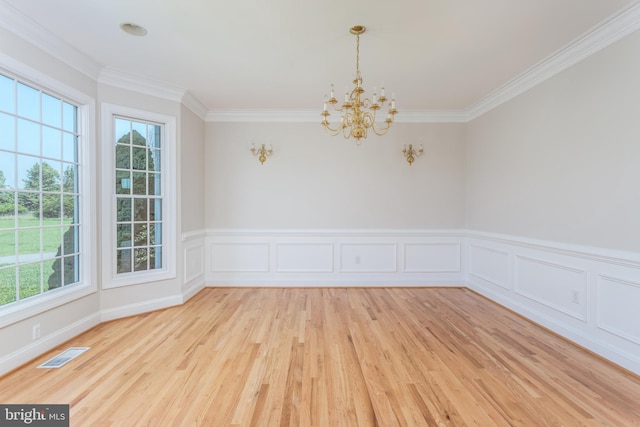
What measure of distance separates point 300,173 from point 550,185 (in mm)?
3293

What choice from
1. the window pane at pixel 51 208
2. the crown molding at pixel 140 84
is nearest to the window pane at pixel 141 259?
the window pane at pixel 51 208

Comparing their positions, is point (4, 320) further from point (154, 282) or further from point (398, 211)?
point (398, 211)

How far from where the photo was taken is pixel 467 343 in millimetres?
2891

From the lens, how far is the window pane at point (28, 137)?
101 inches

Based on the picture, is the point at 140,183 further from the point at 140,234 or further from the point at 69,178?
the point at 69,178

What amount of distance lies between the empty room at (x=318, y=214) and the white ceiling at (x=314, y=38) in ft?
0.08

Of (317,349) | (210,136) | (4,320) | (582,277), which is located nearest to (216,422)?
(317,349)

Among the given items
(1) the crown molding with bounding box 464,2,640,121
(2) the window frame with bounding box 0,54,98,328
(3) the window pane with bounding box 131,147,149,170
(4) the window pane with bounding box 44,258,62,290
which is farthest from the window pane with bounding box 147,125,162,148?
(1) the crown molding with bounding box 464,2,640,121

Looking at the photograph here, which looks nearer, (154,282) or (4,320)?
(4,320)

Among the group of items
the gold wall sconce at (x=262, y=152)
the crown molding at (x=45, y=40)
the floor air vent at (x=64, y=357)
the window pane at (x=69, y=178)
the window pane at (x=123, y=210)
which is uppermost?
the crown molding at (x=45, y=40)

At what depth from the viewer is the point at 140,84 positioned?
3605 millimetres

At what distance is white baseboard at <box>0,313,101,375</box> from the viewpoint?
7.80 feet

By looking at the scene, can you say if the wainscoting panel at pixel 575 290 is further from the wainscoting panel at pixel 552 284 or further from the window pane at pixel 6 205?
the window pane at pixel 6 205

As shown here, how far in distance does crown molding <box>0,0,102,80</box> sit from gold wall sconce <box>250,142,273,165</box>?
2144 millimetres
